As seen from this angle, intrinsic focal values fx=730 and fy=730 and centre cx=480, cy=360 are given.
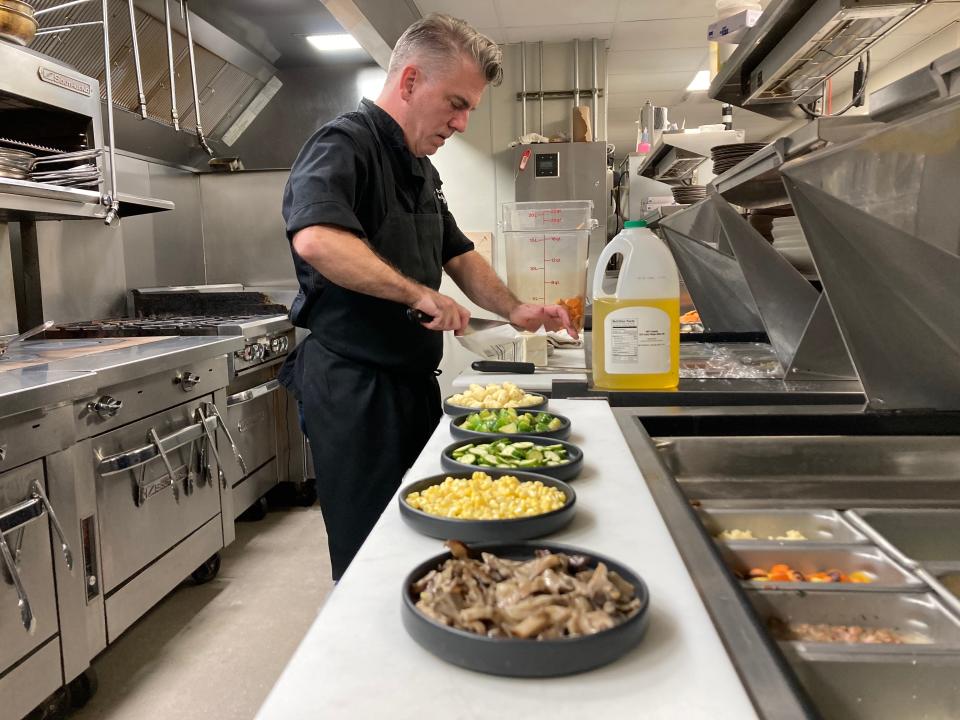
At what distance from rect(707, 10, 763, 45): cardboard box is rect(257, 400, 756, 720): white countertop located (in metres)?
1.95

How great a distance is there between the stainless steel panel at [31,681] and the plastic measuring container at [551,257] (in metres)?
1.66

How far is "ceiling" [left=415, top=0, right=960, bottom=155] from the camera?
15.4 ft

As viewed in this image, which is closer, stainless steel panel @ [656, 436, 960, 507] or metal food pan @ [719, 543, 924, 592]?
metal food pan @ [719, 543, 924, 592]

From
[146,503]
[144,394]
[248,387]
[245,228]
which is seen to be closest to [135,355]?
[144,394]

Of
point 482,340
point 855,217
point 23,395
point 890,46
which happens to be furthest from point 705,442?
point 890,46

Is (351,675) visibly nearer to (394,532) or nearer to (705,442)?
(394,532)

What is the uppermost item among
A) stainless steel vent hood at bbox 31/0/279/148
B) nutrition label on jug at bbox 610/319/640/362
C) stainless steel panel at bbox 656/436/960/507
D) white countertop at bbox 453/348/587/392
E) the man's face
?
stainless steel vent hood at bbox 31/0/279/148

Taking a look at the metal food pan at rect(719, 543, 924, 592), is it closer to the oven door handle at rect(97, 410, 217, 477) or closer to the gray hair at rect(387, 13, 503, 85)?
the gray hair at rect(387, 13, 503, 85)

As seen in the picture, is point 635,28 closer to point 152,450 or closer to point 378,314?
point 378,314

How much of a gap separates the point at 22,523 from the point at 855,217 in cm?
204

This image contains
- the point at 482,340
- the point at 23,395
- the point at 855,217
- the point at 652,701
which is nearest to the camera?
the point at 652,701

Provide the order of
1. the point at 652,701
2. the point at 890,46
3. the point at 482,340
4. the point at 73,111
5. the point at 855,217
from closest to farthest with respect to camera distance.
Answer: the point at 652,701 < the point at 855,217 < the point at 482,340 < the point at 73,111 < the point at 890,46

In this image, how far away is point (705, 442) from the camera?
1.33 metres

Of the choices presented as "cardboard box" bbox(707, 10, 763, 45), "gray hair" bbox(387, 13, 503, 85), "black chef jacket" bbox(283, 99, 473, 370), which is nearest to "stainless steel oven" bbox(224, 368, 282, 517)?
"black chef jacket" bbox(283, 99, 473, 370)
